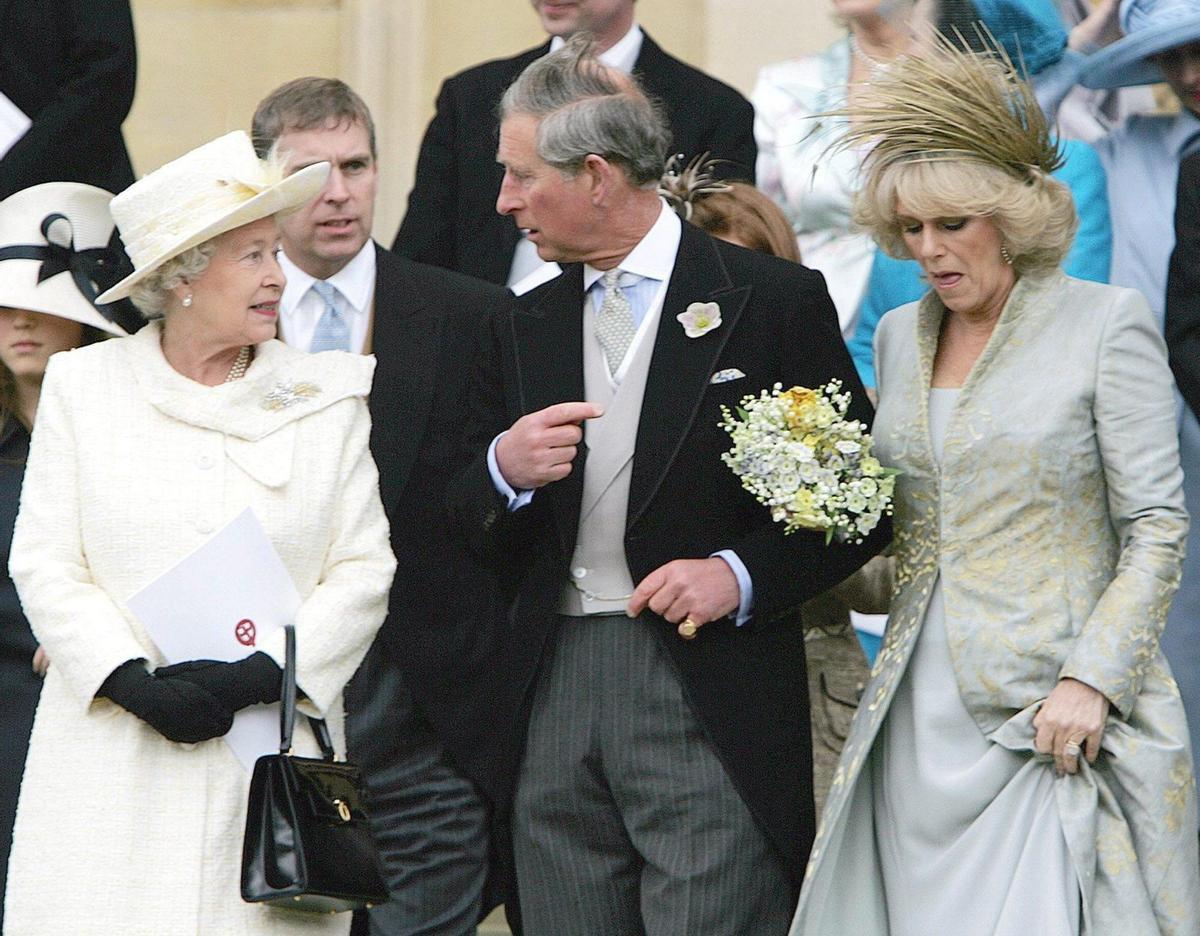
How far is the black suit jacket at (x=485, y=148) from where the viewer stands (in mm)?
6062

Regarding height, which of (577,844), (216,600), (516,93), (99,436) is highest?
(516,93)

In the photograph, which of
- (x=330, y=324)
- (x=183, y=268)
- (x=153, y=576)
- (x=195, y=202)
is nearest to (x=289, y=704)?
(x=153, y=576)

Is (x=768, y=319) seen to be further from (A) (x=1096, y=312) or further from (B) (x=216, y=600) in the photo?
(B) (x=216, y=600)

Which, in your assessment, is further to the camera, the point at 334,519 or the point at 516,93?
the point at 516,93

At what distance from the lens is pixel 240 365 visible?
457 centimetres

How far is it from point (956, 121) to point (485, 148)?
196cm

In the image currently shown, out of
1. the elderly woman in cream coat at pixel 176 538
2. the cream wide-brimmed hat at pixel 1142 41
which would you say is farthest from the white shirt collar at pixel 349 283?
the cream wide-brimmed hat at pixel 1142 41

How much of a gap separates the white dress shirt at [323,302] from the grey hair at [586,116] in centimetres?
93

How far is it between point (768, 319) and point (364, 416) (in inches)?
31.9

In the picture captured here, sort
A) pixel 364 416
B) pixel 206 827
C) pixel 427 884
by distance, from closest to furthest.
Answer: pixel 206 827, pixel 364 416, pixel 427 884

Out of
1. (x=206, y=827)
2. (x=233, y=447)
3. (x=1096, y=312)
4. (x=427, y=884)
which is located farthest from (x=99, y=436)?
(x=1096, y=312)

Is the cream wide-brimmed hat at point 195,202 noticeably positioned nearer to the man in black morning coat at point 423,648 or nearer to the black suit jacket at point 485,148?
the man in black morning coat at point 423,648

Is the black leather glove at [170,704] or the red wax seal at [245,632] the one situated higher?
the red wax seal at [245,632]

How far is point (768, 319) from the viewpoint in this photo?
15.2 feet
